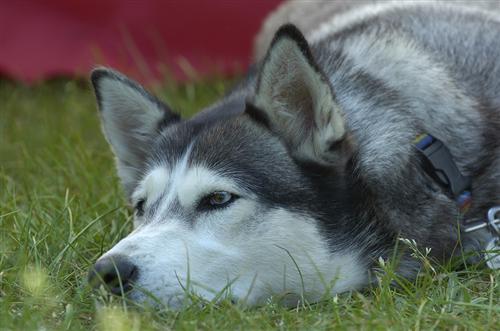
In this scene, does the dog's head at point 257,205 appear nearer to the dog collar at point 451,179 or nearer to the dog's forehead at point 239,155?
the dog's forehead at point 239,155

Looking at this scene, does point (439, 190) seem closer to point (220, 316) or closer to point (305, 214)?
point (305, 214)

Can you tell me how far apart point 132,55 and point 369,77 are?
12.8ft

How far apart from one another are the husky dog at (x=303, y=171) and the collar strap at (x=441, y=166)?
0.09 ft

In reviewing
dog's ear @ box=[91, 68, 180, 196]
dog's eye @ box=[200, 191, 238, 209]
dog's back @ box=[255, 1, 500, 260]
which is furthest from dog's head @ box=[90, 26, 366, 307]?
dog's ear @ box=[91, 68, 180, 196]

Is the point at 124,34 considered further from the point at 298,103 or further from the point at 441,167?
the point at 441,167

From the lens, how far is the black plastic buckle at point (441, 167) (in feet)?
12.5

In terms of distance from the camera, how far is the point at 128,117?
430 centimetres

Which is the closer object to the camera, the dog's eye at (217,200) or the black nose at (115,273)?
the black nose at (115,273)

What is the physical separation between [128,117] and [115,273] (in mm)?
1192

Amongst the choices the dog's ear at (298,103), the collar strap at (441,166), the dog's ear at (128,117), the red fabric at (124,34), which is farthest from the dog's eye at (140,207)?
the red fabric at (124,34)

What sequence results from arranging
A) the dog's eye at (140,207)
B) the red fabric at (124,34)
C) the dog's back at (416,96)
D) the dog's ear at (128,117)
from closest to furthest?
the dog's back at (416,96) < the dog's eye at (140,207) < the dog's ear at (128,117) < the red fabric at (124,34)

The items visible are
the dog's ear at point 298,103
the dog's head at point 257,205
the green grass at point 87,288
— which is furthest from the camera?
the dog's ear at point 298,103

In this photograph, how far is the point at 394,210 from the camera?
3746mm

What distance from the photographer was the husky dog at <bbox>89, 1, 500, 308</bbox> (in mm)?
3457
